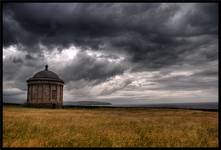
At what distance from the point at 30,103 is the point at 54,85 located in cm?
461

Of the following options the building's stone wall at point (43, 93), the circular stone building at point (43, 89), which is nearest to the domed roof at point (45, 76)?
the circular stone building at point (43, 89)

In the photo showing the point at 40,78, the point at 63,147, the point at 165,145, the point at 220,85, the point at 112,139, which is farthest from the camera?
the point at 40,78

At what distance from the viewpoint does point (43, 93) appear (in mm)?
43656

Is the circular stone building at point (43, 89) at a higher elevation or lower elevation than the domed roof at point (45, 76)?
lower

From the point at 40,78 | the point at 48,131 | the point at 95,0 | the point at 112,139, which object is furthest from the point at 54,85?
the point at 95,0

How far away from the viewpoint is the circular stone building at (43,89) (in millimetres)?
43562

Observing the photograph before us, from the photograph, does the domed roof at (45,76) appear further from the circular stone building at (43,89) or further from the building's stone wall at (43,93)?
the building's stone wall at (43,93)

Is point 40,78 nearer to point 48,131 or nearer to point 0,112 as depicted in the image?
point 48,131

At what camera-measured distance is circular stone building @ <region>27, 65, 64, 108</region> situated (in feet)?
143

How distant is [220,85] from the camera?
8750 mm

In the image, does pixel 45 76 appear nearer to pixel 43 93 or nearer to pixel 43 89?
pixel 43 89

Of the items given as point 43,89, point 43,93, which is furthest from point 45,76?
point 43,93

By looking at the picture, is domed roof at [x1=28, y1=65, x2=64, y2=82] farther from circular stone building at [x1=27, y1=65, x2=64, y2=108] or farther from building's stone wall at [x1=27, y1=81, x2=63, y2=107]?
building's stone wall at [x1=27, y1=81, x2=63, y2=107]

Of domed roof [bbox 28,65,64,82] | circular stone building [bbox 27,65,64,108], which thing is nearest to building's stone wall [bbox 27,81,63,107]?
circular stone building [bbox 27,65,64,108]
